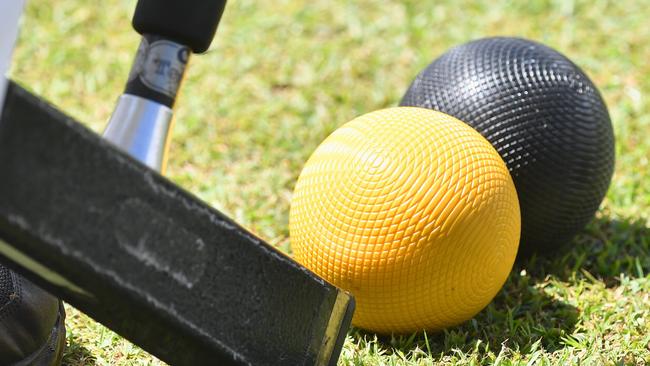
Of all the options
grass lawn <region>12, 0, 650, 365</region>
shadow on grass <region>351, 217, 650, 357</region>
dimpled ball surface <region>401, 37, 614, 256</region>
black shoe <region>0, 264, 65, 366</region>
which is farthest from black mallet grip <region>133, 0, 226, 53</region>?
dimpled ball surface <region>401, 37, 614, 256</region>

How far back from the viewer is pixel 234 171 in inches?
198

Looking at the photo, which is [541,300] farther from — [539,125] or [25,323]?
[25,323]

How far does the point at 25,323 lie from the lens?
2.92m

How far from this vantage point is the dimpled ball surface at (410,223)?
3305 millimetres

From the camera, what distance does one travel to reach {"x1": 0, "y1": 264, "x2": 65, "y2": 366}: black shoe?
288 cm

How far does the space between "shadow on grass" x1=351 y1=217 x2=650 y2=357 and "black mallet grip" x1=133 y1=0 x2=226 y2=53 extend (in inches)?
59.9

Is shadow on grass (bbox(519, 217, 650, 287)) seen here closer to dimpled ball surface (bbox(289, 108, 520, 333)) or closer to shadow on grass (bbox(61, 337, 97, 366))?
dimpled ball surface (bbox(289, 108, 520, 333))

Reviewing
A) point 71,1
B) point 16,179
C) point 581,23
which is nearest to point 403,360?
point 16,179

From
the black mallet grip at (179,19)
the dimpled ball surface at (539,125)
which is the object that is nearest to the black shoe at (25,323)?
the black mallet grip at (179,19)

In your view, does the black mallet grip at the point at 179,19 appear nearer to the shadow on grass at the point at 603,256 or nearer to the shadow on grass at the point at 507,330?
the shadow on grass at the point at 507,330

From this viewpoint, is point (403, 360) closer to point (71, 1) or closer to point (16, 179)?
point (16, 179)

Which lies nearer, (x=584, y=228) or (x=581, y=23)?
(x=584, y=228)

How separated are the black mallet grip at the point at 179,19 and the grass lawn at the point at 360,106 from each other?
1.36 meters

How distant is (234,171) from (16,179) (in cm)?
276
